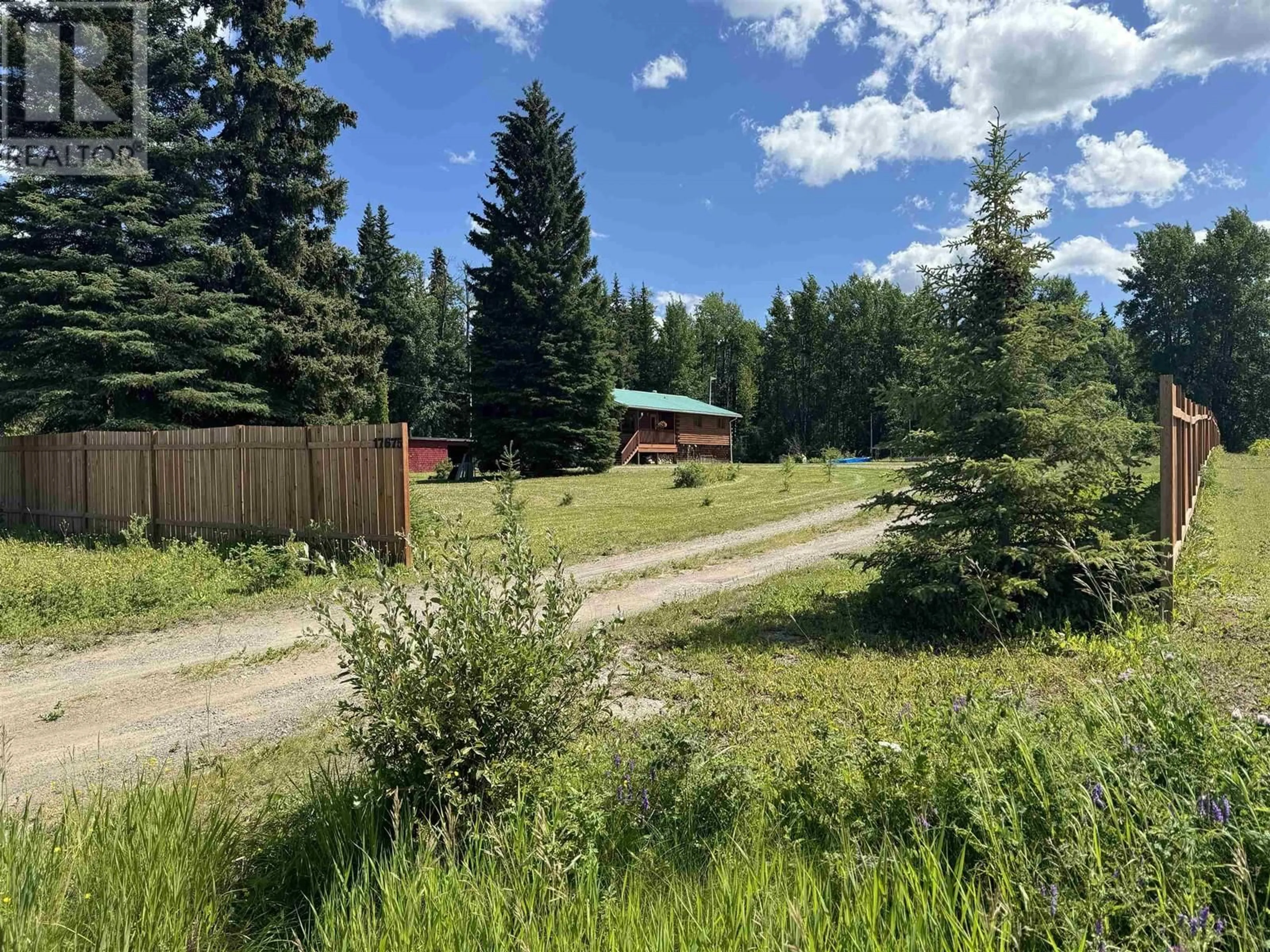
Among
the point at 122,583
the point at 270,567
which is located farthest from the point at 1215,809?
the point at 122,583

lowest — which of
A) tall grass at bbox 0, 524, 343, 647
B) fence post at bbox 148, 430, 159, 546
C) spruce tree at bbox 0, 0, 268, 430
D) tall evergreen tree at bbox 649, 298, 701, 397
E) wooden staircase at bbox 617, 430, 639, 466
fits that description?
tall grass at bbox 0, 524, 343, 647

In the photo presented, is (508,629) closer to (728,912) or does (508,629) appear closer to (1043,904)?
(728,912)

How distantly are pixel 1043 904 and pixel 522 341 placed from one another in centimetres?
2827

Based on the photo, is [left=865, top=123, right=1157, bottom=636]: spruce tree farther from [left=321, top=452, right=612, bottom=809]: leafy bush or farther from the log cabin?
the log cabin

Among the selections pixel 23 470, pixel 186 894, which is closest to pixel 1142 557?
pixel 186 894

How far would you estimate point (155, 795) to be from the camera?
95.9 inches

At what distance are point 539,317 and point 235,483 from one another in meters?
20.0

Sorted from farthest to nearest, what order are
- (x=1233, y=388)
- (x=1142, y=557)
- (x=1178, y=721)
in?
1. (x=1233, y=388)
2. (x=1142, y=557)
3. (x=1178, y=721)

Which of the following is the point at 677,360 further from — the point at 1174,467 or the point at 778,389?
the point at 1174,467

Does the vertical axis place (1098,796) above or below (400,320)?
below

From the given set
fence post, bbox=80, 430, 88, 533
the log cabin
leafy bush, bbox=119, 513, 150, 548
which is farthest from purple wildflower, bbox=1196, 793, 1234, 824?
the log cabin

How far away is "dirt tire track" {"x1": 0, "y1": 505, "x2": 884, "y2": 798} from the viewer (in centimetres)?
380

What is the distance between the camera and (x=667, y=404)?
1640 inches

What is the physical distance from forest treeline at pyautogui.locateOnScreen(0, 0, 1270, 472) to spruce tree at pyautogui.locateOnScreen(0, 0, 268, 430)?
0.17 feet
